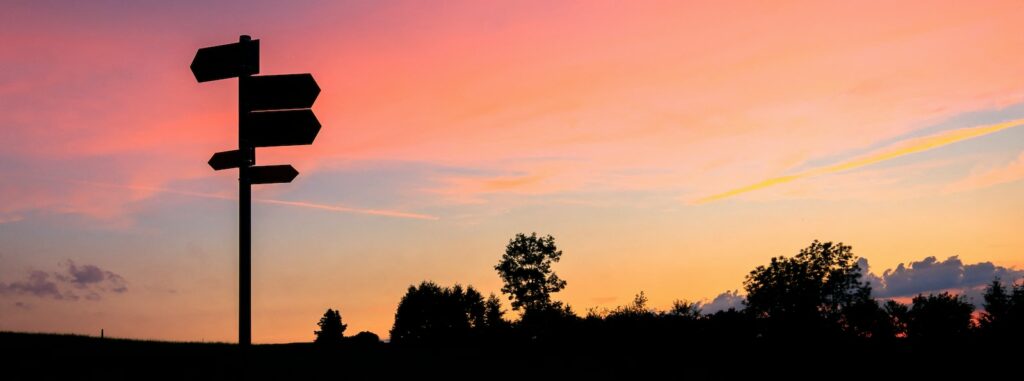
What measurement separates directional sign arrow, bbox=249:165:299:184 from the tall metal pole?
0.33ft

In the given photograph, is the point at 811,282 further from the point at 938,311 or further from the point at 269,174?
the point at 269,174

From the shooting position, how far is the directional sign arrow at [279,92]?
8711 mm

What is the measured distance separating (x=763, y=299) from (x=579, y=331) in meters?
73.3

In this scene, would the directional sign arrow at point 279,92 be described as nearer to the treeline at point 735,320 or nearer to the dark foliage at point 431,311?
the treeline at point 735,320

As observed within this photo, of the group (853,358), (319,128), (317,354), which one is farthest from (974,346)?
(319,128)

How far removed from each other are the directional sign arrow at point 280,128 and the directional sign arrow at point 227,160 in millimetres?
218

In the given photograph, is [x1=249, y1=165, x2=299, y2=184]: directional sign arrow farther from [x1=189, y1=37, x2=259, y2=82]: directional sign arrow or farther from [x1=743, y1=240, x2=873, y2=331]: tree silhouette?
[x1=743, y1=240, x2=873, y2=331]: tree silhouette

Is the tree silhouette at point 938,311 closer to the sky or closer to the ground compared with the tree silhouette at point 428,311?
closer to the ground

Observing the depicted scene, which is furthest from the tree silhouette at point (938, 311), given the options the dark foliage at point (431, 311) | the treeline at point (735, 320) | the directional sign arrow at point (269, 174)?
the directional sign arrow at point (269, 174)

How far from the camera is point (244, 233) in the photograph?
877 cm

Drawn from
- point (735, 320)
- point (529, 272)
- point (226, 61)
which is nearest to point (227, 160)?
point (226, 61)

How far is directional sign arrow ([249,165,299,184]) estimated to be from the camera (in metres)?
8.98

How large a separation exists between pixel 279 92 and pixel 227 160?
38.8 inches

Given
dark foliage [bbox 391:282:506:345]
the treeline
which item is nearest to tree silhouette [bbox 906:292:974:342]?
the treeline
